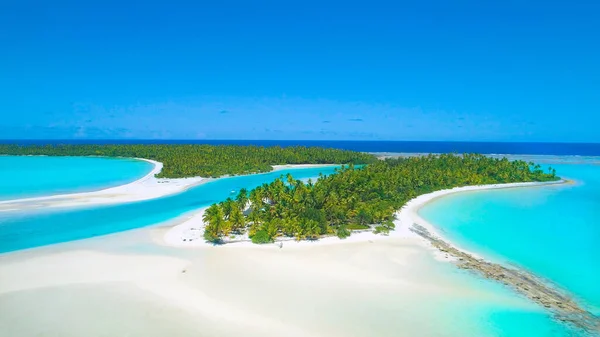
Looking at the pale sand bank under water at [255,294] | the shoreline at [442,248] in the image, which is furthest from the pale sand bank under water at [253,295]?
the shoreline at [442,248]

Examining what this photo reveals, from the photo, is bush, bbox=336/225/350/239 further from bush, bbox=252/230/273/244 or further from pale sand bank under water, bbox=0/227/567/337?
bush, bbox=252/230/273/244

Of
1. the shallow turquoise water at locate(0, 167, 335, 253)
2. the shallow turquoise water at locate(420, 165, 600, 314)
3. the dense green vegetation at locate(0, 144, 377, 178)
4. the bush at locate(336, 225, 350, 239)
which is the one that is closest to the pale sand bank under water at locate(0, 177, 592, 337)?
the bush at locate(336, 225, 350, 239)

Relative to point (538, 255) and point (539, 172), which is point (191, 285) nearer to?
point (538, 255)

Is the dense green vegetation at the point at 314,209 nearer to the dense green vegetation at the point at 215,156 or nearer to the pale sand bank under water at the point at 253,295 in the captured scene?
the pale sand bank under water at the point at 253,295

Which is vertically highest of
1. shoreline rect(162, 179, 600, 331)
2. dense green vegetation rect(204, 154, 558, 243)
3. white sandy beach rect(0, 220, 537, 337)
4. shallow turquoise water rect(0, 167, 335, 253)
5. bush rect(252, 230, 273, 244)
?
dense green vegetation rect(204, 154, 558, 243)

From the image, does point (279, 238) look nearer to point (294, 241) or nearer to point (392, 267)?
point (294, 241)

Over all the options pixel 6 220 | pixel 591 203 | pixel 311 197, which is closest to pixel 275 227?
pixel 311 197
